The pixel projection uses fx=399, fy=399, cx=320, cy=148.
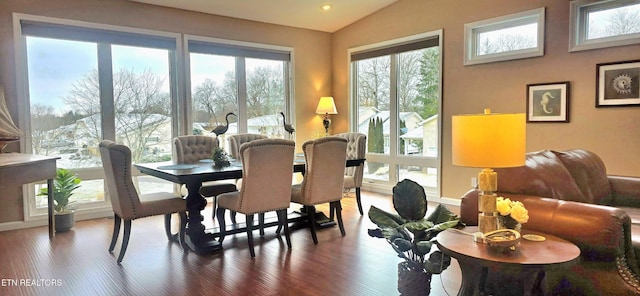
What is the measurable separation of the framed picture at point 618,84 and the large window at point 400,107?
1.93m

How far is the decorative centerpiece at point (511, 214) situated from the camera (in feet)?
6.35

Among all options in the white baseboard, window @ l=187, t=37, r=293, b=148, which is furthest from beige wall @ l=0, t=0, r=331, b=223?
window @ l=187, t=37, r=293, b=148

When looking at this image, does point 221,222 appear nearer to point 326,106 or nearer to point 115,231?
point 115,231

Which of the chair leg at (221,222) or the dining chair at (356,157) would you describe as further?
the dining chair at (356,157)

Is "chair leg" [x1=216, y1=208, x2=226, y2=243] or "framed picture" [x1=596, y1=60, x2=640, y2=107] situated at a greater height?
"framed picture" [x1=596, y1=60, x2=640, y2=107]

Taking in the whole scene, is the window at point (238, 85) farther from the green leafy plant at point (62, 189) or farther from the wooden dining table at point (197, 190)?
the wooden dining table at point (197, 190)

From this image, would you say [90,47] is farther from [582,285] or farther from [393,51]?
[582,285]

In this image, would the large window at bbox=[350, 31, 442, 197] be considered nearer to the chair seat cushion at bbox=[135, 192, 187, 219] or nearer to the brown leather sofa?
the brown leather sofa

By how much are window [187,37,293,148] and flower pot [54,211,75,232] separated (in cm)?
189

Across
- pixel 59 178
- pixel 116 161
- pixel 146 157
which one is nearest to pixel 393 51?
pixel 146 157

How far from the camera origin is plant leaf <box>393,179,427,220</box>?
2336 mm

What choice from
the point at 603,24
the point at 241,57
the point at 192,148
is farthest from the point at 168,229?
the point at 603,24

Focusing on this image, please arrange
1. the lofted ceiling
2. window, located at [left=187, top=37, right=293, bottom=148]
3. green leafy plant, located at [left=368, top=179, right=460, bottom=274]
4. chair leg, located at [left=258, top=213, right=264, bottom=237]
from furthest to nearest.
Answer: window, located at [left=187, top=37, right=293, bottom=148] < the lofted ceiling < chair leg, located at [left=258, top=213, right=264, bottom=237] < green leafy plant, located at [left=368, top=179, right=460, bottom=274]

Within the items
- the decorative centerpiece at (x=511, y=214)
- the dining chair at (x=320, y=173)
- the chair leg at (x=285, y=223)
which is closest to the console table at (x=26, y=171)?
the chair leg at (x=285, y=223)
